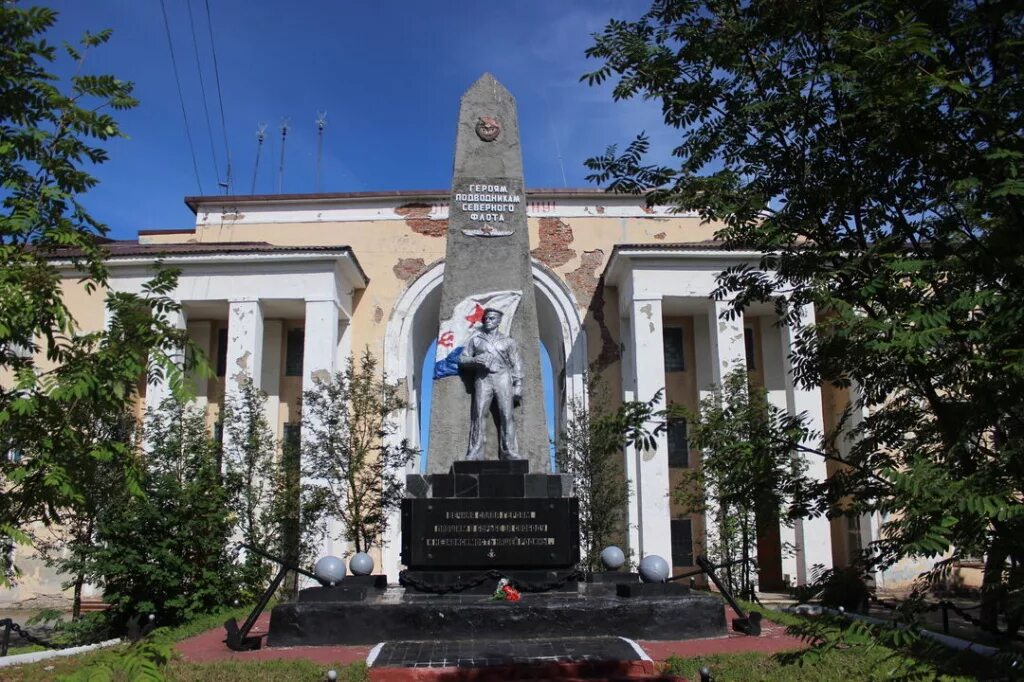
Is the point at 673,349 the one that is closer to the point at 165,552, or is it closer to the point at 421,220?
the point at 421,220

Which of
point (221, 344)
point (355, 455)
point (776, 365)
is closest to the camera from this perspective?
point (355, 455)

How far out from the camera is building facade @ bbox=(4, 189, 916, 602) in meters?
21.9

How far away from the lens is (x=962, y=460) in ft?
11.8

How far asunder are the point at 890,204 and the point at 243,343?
20061 millimetres

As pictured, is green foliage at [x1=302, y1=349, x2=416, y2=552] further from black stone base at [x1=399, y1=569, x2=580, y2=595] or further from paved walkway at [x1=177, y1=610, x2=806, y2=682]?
black stone base at [x1=399, y1=569, x2=580, y2=595]

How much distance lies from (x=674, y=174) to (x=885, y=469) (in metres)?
2.31

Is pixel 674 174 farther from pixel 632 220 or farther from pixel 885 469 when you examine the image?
pixel 632 220

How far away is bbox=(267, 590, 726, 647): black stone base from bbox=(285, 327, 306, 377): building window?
1638 cm

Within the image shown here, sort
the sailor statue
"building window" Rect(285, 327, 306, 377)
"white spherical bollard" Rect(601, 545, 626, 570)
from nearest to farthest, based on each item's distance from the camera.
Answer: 1. the sailor statue
2. "white spherical bollard" Rect(601, 545, 626, 570)
3. "building window" Rect(285, 327, 306, 377)

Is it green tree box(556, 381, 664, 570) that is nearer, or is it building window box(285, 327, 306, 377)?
green tree box(556, 381, 664, 570)

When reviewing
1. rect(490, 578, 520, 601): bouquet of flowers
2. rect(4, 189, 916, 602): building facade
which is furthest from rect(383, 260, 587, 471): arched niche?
rect(490, 578, 520, 601): bouquet of flowers

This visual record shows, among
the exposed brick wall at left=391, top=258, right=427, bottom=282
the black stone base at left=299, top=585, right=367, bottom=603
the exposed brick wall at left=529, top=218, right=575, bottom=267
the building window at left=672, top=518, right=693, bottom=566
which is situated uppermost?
the exposed brick wall at left=529, top=218, right=575, bottom=267

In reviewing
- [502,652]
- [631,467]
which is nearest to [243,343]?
[631,467]

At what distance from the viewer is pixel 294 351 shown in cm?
2489
